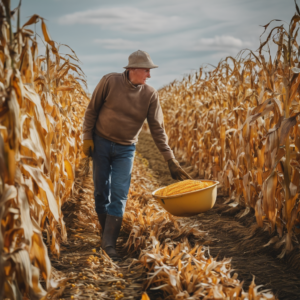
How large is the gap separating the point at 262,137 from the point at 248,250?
1.17 meters

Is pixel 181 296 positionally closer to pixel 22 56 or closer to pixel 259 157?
pixel 22 56

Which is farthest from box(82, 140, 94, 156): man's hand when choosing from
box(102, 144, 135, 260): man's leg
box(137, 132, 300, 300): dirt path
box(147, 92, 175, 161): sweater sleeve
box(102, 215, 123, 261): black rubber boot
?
box(137, 132, 300, 300): dirt path

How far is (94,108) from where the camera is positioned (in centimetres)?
341

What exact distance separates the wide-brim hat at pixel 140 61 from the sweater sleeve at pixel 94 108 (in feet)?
1.14

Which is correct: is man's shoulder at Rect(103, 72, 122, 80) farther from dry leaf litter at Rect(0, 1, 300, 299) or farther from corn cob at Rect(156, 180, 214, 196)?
corn cob at Rect(156, 180, 214, 196)

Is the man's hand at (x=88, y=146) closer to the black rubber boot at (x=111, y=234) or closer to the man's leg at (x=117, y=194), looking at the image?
the man's leg at (x=117, y=194)

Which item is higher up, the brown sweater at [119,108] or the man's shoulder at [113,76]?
the man's shoulder at [113,76]

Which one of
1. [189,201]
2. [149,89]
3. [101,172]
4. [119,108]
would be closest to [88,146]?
[101,172]

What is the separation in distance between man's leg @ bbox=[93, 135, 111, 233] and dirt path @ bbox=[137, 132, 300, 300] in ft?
3.23

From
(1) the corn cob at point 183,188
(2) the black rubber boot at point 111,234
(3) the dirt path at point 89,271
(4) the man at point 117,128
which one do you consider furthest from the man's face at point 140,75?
(3) the dirt path at point 89,271

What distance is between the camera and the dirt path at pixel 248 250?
2.62m

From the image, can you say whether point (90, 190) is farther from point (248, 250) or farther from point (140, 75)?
point (248, 250)

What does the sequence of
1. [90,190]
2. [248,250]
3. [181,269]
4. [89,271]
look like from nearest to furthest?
[181,269] < [89,271] < [248,250] < [90,190]

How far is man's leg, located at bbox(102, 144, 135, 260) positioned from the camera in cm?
311
